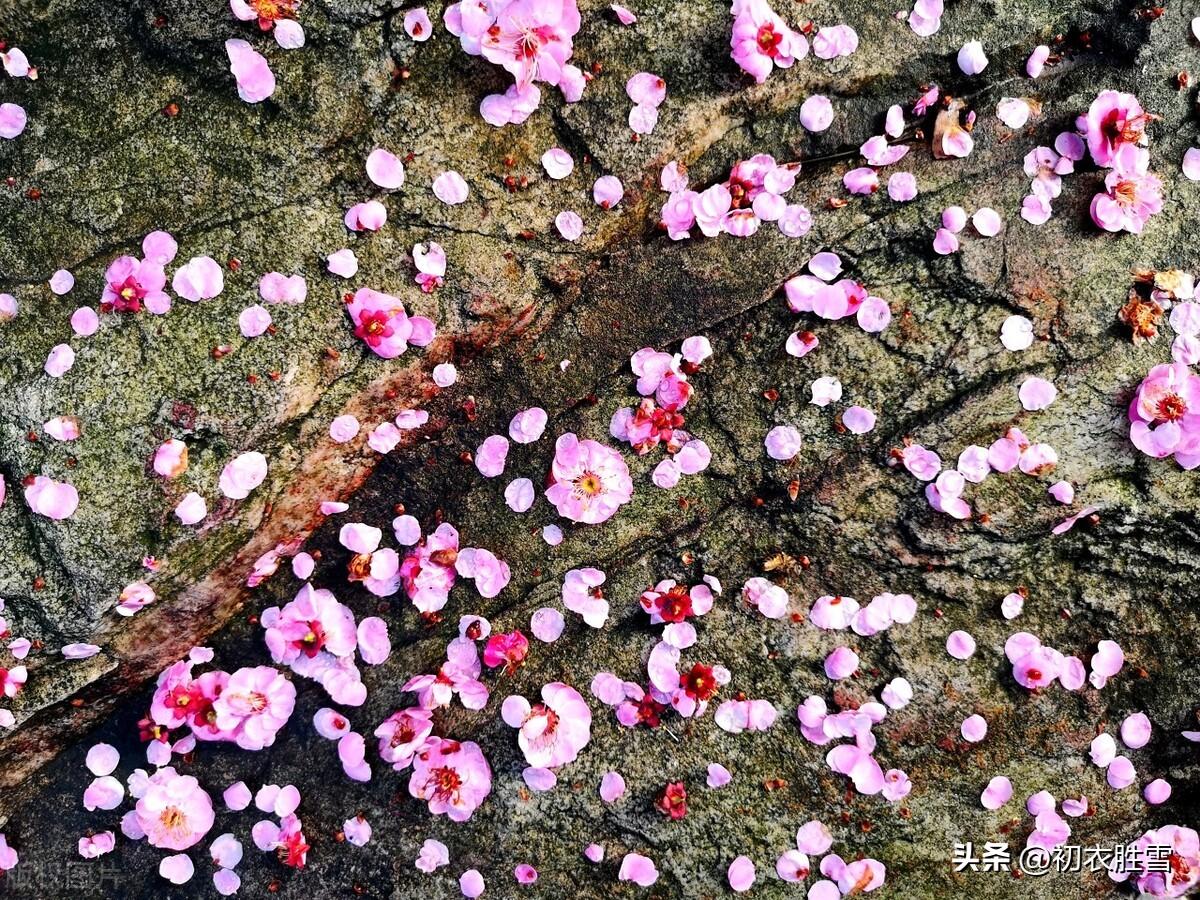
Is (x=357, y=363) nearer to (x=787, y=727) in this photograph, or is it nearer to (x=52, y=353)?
(x=52, y=353)

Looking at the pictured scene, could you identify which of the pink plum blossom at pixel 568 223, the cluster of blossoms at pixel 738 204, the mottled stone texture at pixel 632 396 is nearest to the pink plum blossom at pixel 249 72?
the mottled stone texture at pixel 632 396

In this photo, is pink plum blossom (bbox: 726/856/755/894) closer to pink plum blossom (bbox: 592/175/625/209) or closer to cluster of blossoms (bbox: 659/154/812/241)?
cluster of blossoms (bbox: 659/154/812/241)

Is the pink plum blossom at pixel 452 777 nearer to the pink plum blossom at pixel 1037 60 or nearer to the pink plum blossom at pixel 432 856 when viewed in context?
the pink plum blossom at pixel 432 856

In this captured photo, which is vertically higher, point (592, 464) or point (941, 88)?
point (941, 88)

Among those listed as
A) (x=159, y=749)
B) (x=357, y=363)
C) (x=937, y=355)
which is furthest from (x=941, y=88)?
(x=159, y=749)

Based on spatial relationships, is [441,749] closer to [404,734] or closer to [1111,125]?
[404,734]

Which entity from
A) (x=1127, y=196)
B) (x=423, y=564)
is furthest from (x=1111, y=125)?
(x=423, y=564)
